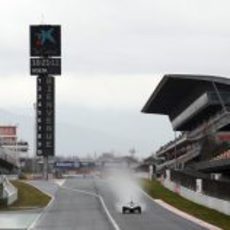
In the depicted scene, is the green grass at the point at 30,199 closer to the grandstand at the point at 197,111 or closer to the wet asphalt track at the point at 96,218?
the wet asphalt track at the point at 96,218

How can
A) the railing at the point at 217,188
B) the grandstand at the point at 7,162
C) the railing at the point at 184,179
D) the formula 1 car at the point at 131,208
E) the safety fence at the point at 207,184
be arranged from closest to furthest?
1. the railing at the point at 217,188
2. the safety fence at the point at 207,184
3. the formula 1 car at the point at 131,208
4. the railing at the point at 184,179
5. the grandstand at the point at 7,162

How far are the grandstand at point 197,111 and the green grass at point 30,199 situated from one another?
1664 cm

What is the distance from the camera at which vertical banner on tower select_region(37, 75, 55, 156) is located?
136 m

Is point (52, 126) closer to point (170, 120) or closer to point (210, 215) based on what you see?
point (170, 120)

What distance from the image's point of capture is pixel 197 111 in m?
129

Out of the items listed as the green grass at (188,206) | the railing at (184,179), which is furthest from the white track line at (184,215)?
the railing at (184,179)

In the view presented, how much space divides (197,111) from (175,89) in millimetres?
7868

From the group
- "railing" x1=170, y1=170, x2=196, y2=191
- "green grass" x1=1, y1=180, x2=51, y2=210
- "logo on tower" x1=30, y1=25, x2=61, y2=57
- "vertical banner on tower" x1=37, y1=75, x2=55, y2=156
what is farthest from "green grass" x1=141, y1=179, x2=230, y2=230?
"logo on tower" x1=30, y1=25, x2=61, y2=57

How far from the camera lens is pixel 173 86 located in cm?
13275

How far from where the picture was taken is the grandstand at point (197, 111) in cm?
10944

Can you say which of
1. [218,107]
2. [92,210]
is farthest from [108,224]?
[218,107]

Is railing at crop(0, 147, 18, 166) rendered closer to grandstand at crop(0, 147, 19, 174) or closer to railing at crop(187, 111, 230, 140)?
grandstand at crop(0, 147, 19, 174)

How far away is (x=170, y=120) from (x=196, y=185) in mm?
102264

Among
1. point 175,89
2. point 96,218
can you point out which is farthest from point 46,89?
point 96,218
